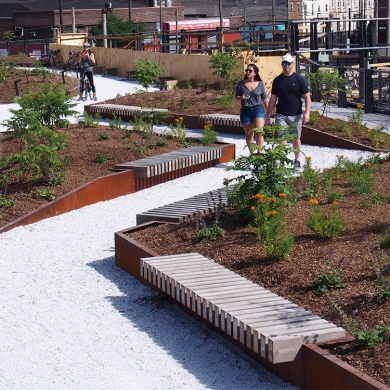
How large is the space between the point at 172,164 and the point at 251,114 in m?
1.51

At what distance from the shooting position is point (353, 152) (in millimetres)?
14336

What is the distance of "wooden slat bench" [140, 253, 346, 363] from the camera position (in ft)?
18.4

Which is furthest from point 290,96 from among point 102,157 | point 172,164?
point 102,157

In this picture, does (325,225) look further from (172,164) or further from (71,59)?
(71,59)

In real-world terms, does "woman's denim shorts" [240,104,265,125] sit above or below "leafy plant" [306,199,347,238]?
above

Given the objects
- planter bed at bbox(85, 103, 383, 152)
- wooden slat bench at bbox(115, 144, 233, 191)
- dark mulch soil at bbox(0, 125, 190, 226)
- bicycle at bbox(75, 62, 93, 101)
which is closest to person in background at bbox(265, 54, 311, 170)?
wooden slat bench at bbox(115, 144, 233, 191)

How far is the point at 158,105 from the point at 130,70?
1317 centimetres

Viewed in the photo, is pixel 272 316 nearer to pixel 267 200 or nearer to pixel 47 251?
pixel 267 200

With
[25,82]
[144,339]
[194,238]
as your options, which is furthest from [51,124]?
[25,82]

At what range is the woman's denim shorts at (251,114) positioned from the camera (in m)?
12.9

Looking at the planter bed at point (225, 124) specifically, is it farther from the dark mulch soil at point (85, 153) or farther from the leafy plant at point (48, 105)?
the leafy plant at point (48, 105)

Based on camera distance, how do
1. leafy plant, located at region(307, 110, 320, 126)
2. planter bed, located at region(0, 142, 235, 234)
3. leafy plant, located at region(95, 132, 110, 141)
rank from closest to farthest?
planter bed, located at region(0, 142, 235, 234) < leafy plant, located at region(95, 132, 110, 141) < leafy plant, located at region(307, 110, 320, 126)

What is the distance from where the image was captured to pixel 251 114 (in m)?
12.9

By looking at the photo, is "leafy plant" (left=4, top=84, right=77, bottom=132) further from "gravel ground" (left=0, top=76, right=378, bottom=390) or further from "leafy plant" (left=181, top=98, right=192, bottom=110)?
"leafy plant" (left=181, top=98, right=192, bottom=110)
